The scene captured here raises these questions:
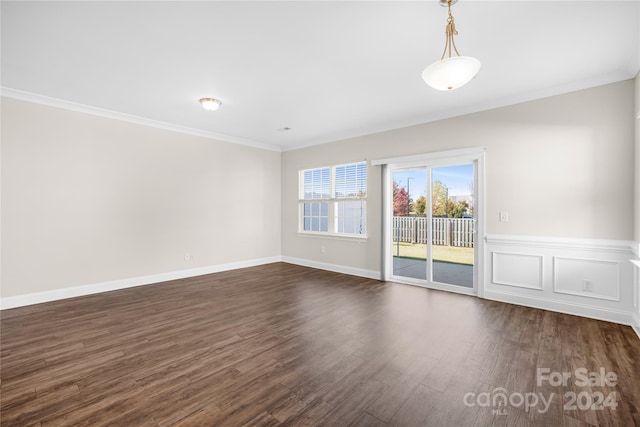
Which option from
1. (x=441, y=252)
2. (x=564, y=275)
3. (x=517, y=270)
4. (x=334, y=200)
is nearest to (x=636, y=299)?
(x=564, y=275)

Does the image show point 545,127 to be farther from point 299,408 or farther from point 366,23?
point 299,408

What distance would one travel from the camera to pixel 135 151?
469 cm

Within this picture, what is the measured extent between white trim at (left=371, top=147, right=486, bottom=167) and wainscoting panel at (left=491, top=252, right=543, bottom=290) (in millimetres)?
1509

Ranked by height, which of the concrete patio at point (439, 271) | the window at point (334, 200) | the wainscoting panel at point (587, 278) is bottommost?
the concrete patio at point (439, 271)

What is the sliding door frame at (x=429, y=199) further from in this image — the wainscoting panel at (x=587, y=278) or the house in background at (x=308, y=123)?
the wainscoting panel at (x=587, y=278)

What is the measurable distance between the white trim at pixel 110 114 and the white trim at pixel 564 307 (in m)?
5.51

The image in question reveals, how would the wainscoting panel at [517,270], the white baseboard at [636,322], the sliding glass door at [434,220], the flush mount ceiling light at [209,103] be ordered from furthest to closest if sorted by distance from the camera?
the sliding glass door at [434,220] < the flush mount ceiling light at [209,103] < the wainscoting panel at [517,270] < the white baseboard at [636,322]

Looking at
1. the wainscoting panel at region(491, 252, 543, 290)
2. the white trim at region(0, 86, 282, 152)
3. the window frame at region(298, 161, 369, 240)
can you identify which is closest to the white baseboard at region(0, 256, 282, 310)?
the window frame at region(298, 161, 369, 240)

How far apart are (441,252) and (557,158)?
198 cm

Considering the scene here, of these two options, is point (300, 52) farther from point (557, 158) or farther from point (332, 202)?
point (332, 202)

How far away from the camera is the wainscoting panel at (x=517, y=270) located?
11.9 ft

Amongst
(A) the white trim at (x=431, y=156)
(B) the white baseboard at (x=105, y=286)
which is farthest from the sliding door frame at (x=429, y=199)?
(B) the white baseboard at (x=105, y=286)

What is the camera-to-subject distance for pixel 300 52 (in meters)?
2.73

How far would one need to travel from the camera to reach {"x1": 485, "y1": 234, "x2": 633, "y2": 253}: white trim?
3131mm
